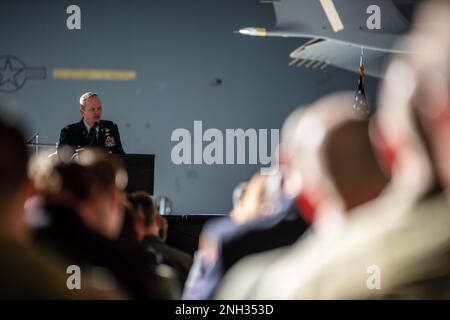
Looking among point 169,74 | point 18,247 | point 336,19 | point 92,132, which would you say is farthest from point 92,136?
point 336,19

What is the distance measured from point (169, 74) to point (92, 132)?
0.41 meters

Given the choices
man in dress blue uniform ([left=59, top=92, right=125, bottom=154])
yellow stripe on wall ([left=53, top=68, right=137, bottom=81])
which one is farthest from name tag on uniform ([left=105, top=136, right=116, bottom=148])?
yellow stripe on wall ([left=53, top=68, right=137, bottom=81])

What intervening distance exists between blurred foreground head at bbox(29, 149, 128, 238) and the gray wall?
397 millimetres

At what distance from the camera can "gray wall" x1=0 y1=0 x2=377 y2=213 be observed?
2.47m

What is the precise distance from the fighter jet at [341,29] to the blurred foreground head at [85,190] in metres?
0.88

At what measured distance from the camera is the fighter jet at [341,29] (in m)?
2.44

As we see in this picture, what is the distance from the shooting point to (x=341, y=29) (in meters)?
2.51

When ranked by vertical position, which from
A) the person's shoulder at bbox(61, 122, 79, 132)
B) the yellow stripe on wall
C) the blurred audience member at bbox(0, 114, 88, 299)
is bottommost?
the blurred audience member at bbox(0, 114, 88, 299)

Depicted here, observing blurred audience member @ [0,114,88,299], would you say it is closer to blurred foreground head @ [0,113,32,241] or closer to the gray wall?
blurred foreground head @ [0,113,32,241]

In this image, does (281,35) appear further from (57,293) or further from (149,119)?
(57,293)

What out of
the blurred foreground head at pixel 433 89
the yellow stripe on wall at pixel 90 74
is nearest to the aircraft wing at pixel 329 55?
the blurred foreground head at pixel 433 89

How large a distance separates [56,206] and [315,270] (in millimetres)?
835
